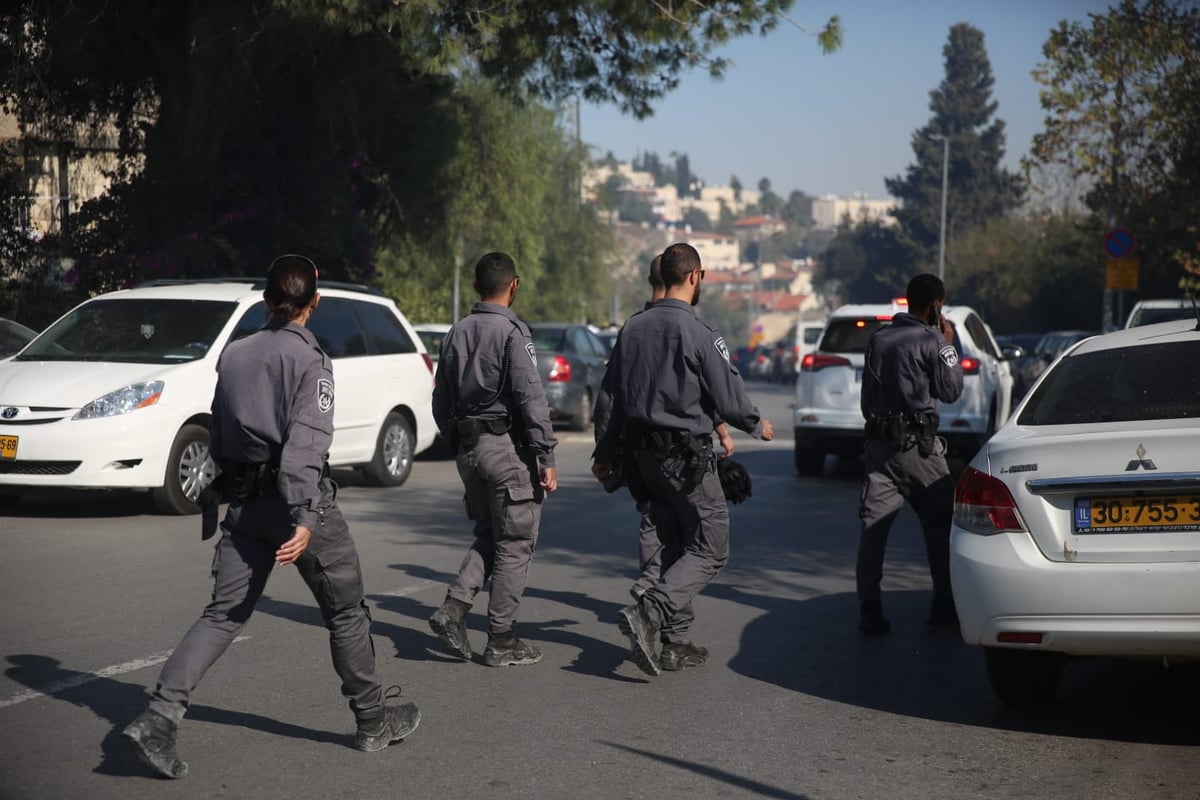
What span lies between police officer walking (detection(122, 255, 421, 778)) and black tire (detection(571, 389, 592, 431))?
16715mm

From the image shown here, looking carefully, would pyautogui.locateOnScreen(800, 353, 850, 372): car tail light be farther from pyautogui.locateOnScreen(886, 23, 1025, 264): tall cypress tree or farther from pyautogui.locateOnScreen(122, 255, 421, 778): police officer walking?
pyautogui.locateOnScreen(886, 23, 1025, 264): tall cypress tree

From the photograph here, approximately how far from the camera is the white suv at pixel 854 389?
14.4 metres

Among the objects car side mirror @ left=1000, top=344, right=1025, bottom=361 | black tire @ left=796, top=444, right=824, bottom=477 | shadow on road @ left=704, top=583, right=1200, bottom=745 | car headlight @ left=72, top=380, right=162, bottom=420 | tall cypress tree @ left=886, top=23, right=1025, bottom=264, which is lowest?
shadow on road @ left=704, top=583, right=1200, bottom=745

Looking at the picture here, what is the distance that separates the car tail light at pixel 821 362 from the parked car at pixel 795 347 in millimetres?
27299

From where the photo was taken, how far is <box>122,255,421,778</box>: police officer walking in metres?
4.95

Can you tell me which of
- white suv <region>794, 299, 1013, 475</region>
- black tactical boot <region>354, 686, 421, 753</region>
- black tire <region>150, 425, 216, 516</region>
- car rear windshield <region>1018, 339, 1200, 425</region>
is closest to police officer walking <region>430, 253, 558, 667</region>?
black tactical boot <region>354, 686, 421, 753</region>

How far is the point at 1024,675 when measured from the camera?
237 inches

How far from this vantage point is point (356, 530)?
11.3 meters

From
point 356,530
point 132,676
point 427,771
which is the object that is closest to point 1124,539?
point 427,771

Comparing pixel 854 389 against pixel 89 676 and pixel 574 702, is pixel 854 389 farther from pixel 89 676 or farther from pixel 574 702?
pixel 89 676

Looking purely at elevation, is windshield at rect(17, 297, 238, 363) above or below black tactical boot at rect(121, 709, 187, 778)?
above

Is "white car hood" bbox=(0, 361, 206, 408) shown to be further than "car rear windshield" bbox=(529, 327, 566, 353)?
No

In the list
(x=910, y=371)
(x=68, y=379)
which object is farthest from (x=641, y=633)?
(x=68, y=379)

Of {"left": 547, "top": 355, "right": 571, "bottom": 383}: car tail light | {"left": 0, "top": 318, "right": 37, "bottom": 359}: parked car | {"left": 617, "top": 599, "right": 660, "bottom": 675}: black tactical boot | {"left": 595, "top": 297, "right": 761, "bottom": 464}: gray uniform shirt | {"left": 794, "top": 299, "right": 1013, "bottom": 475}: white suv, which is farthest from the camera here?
{"left": 547, "top": 355, "right": 571, "bottom": 383}: car tail light
